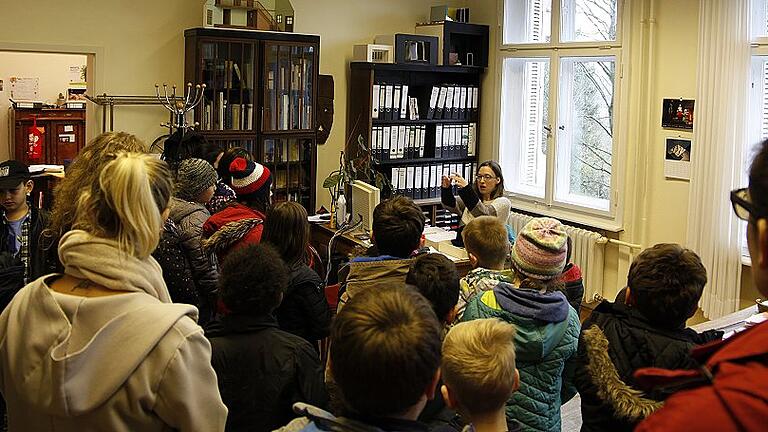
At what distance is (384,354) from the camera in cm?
138

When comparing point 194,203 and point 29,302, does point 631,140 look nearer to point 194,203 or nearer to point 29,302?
point 194,203

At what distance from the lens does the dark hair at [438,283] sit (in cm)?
242

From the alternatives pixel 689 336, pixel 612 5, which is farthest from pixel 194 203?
pixel 612 5

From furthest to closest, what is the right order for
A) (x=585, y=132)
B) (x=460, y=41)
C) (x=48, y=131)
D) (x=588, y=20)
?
(x=48, y=131) → (x=460, y=41) → (x=585, y=132) → (x=588, y=20)

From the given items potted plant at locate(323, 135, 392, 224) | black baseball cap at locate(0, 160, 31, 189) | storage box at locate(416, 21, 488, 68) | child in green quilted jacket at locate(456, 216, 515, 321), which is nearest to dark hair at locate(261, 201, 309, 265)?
child in green quilted jacket at locate(456, 216, 515, 321)

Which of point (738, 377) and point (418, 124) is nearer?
point (738, 377)

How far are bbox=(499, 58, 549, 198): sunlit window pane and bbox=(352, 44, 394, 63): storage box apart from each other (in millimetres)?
1091

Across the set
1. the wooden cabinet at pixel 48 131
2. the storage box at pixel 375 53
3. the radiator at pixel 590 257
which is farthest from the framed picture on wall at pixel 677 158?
the wooden cabinet at pixel 48 131

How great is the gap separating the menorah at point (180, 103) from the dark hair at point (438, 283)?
3.68 m

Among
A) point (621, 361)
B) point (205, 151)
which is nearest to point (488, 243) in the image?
point (621, 361)

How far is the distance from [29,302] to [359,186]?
11.2 ft

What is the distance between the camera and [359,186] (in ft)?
16.6

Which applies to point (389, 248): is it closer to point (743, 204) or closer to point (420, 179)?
point (743, 204)

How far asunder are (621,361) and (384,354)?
102cm
